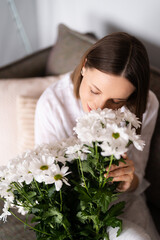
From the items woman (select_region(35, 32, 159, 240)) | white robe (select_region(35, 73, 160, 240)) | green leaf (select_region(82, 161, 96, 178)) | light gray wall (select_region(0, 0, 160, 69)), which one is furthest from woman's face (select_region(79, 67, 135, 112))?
light gray wall (select_region(0, 0, 160, 69))

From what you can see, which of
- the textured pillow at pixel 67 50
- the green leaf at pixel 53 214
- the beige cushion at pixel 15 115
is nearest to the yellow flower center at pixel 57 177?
the green leaf at pixel 53 214

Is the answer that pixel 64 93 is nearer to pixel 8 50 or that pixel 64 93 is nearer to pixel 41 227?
pixel 41 227

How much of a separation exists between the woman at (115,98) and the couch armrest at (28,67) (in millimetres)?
408

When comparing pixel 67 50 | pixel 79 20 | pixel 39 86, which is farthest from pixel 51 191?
pixel 79 20

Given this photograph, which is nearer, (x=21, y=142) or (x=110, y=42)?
(x=110, y=42)

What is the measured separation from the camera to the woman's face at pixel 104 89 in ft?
2.74

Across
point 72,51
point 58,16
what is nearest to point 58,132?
point 72,51

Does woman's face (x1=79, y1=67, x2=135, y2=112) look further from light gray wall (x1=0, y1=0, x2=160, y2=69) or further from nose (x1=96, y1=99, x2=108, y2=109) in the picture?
light gray wall (x1=0, y1=0, x2=160, y2=69)

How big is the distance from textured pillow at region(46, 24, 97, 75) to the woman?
9.1 inches

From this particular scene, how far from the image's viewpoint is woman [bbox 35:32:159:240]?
32.1 inches

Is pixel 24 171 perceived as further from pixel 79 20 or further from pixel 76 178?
pixel 79 20

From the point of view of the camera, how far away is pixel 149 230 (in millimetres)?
1040

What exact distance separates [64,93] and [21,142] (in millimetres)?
307

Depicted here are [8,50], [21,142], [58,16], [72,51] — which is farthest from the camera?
[8,50]
